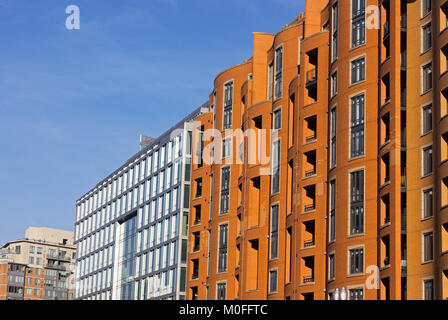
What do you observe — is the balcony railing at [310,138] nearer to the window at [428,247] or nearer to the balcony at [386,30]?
the balcony at [386,30]

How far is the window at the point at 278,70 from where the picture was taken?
87.6 meters

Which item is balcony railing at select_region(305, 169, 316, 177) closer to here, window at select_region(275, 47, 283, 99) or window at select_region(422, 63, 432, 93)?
window at select_region(275, 47, 283, 99)

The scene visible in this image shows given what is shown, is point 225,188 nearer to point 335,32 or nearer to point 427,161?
point 335,32

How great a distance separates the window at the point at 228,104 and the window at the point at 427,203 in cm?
3849

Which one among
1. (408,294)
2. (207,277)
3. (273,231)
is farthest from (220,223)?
(408,294)

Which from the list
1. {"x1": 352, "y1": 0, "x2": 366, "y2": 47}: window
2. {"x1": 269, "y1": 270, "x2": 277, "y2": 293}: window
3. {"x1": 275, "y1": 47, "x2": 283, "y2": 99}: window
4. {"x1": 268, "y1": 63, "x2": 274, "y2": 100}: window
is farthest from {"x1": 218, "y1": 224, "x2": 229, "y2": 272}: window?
{"x1": 352, "y1": 0, "x2": 366, "y2": 47}: window

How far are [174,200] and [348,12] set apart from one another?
44.3m

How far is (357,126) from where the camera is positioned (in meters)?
72.1

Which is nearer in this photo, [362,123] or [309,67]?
[362,123]

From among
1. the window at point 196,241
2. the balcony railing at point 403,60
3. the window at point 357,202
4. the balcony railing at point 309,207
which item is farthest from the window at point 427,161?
the window at point 196,241

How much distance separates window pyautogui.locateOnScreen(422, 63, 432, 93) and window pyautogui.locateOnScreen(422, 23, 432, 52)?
1.49 metres
